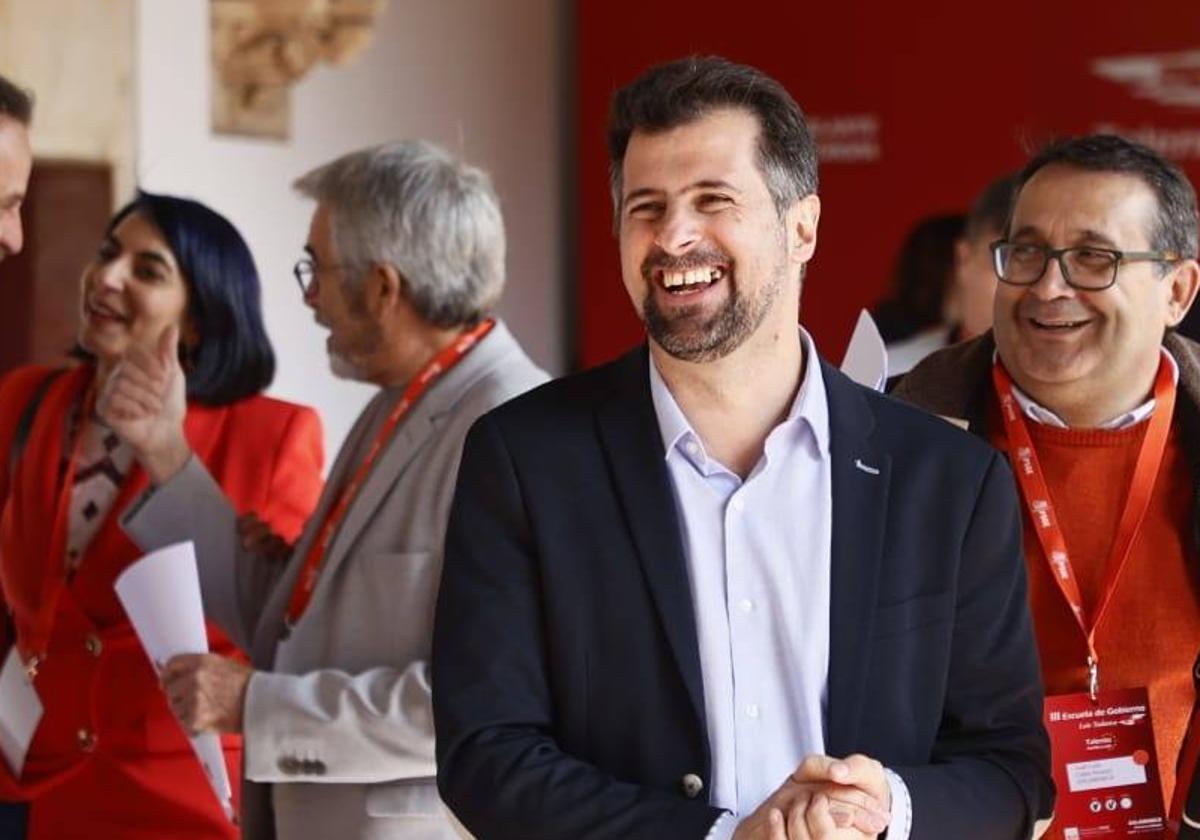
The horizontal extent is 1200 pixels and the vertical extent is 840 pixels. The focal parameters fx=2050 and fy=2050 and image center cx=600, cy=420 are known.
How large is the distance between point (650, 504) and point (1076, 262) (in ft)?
2.75

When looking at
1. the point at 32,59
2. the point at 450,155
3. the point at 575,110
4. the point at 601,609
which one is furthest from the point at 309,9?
the point at 601,609

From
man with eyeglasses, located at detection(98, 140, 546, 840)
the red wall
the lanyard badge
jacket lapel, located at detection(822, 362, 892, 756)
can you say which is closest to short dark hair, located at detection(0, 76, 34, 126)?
man with eyeglasses, located at detection(98, 140, 546, 840)

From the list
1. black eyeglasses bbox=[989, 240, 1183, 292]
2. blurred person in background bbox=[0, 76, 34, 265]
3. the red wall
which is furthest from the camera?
the red wall

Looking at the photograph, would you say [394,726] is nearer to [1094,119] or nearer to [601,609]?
[601,609]

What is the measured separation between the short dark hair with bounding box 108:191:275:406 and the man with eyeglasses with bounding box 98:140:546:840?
0.22 meters

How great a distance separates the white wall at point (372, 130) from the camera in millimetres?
6863

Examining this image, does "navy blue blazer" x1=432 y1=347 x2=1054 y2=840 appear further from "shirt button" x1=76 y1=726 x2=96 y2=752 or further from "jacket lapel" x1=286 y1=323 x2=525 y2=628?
"shirt button" x1=76 y1=726 x2=96 y2=752

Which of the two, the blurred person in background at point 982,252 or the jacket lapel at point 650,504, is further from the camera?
the blurred person in background at point 982,252

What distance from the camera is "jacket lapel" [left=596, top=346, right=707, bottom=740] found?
216 centimetres

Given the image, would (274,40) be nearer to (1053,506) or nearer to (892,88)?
(892,88)

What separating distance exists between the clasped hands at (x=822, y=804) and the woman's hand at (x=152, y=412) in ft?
5.49

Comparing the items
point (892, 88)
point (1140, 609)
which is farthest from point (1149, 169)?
point (892, 88)

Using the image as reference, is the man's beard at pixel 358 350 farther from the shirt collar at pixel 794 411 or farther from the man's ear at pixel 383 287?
the shirt collar at pixel 794 411

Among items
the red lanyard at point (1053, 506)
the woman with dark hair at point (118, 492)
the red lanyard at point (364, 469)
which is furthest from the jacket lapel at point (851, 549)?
the woman with dark hair at point (118, 492)
